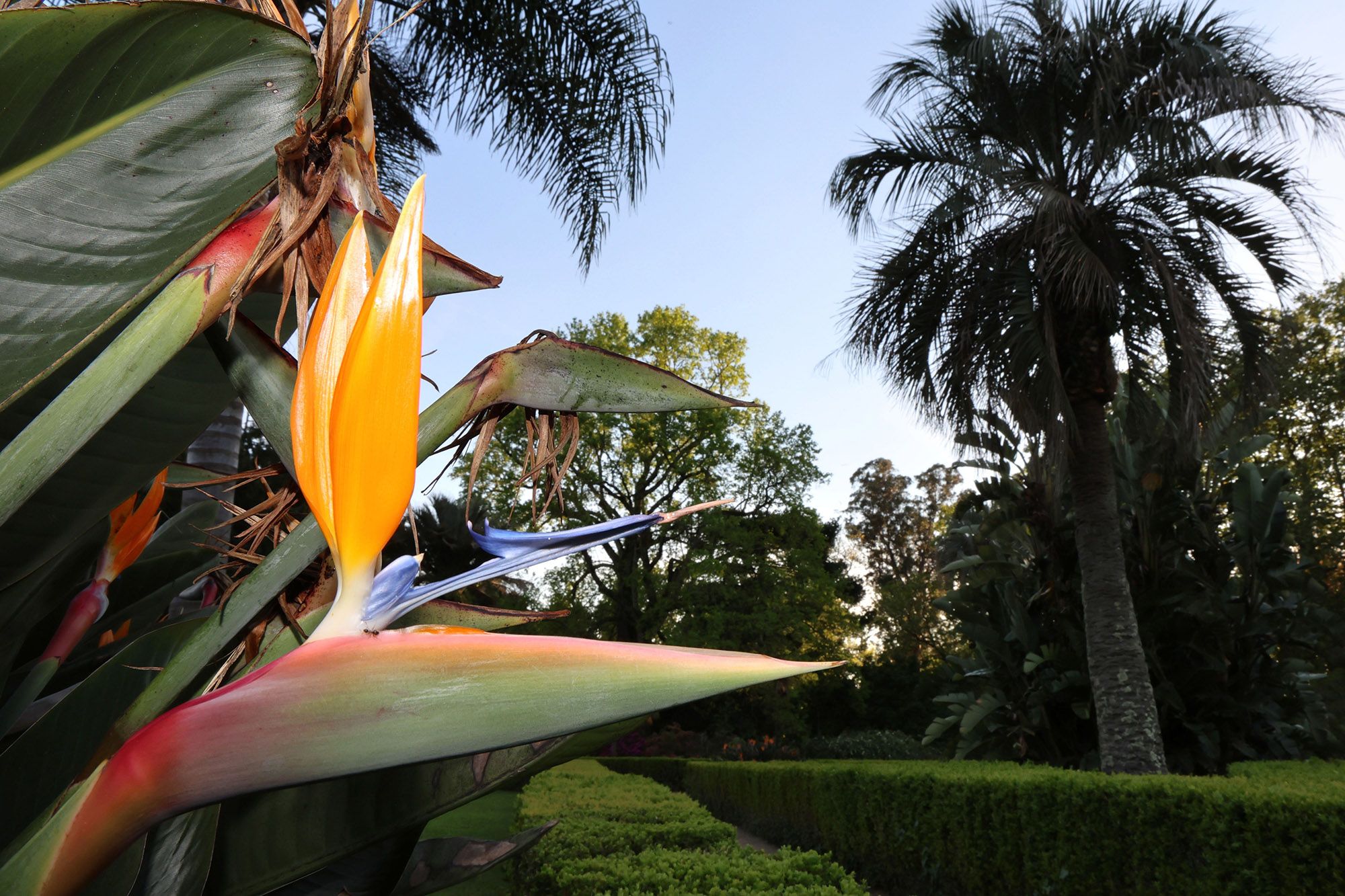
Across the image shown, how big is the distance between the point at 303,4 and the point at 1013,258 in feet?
20.8

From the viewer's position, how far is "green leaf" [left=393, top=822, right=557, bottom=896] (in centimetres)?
90

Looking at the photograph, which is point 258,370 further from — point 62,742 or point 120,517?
point 120,517

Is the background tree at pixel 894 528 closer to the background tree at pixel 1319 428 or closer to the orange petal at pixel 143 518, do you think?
the background tree at pixel 1319 428

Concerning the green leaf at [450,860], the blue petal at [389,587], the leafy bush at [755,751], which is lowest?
the green leaf at [450,860]

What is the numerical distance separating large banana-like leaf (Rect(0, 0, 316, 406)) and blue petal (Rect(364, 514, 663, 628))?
293 millimetres

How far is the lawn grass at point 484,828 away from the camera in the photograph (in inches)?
256

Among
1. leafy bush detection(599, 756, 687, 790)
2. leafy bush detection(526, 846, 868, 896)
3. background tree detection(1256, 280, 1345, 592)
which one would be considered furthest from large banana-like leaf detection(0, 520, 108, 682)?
background tree detection(1256, 280, 1345, 592)

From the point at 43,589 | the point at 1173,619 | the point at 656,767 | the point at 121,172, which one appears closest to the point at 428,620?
the point at 121,172

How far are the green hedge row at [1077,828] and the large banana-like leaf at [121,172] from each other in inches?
238

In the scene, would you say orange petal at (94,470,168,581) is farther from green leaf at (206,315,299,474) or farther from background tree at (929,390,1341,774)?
background tree at (929,390,1341,774)

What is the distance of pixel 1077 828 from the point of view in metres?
6.34

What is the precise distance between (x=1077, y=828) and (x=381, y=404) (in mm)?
7168

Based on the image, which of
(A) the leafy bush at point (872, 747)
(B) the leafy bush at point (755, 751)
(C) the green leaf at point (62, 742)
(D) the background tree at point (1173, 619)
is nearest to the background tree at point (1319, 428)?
(D) the background tree at point (1173, 619)

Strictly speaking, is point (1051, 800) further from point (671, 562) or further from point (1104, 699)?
point (671, 562)
